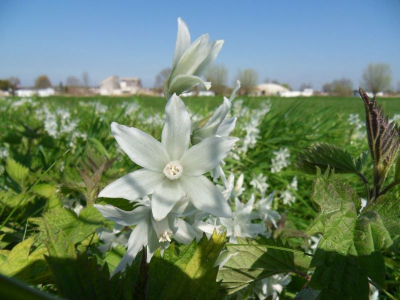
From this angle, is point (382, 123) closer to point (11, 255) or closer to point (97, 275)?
point (97, 275)

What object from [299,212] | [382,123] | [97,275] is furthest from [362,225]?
[299,212]

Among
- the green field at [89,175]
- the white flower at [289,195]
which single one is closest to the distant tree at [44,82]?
the green field at [89,175]

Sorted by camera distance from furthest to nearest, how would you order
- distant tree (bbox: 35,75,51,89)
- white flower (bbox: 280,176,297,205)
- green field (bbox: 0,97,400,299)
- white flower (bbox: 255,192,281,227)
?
distant tree (bbox: 35,75,51,89) → white flower (bbox: 280,176,297,205) → white flower (bbox: 255,192,281,227) → green field (bbox: 0,97,400,299)

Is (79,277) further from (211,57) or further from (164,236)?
(211,57)

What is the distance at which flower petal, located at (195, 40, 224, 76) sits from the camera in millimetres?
700

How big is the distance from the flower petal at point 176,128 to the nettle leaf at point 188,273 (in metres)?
0.17

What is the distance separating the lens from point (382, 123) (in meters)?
0.75

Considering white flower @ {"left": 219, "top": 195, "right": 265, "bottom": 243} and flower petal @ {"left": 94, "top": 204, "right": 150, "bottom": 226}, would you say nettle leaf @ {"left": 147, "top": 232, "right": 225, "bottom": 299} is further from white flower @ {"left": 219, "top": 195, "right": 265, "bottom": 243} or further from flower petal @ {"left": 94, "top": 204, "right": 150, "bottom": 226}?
white flower @ {"left": 219, "top": 195, "right": 265, "bottom": 243}

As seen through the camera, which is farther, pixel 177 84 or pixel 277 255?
pixel 277 255

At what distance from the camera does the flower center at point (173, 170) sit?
606mm

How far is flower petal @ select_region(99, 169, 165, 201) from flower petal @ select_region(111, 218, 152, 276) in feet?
0.27

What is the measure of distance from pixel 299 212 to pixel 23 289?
108 inches

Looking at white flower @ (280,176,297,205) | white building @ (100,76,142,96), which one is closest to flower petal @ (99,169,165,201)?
white flower @ (280,176,297,205)

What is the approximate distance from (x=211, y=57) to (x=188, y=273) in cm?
43
